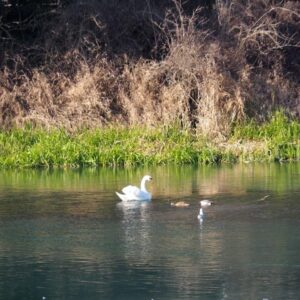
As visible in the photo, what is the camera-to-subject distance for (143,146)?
24406 millimetres

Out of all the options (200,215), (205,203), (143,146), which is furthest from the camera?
(143,146)

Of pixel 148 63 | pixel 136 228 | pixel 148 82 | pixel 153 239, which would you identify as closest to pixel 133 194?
pixel 136 228

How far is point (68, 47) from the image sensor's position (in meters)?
29.1

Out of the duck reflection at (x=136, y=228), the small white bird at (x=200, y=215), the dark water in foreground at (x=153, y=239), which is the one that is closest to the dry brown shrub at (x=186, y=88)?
the dark water in foreground at (x=153, y=239)

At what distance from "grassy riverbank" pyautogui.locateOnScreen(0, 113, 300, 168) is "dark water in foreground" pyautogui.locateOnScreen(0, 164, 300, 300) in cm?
202

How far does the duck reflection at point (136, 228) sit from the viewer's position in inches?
547

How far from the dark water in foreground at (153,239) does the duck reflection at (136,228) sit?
0.01m

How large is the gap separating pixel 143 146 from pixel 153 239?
9776 millimetres

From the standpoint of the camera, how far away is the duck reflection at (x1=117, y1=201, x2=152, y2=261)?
1390 centimetres

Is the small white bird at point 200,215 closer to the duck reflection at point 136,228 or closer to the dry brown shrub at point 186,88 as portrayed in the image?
the duck reflection at point 136,228

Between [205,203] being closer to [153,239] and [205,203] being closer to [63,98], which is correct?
[153,239]

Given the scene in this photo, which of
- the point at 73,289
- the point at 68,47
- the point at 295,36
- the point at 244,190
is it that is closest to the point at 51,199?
the point at 244,190

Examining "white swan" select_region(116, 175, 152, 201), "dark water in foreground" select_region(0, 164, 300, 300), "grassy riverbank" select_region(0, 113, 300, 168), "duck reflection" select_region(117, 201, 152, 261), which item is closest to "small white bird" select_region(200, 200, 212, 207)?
"dark water in foreground" select_region(0, 164, 300, 300)

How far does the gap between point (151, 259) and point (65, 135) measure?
1216 cm
